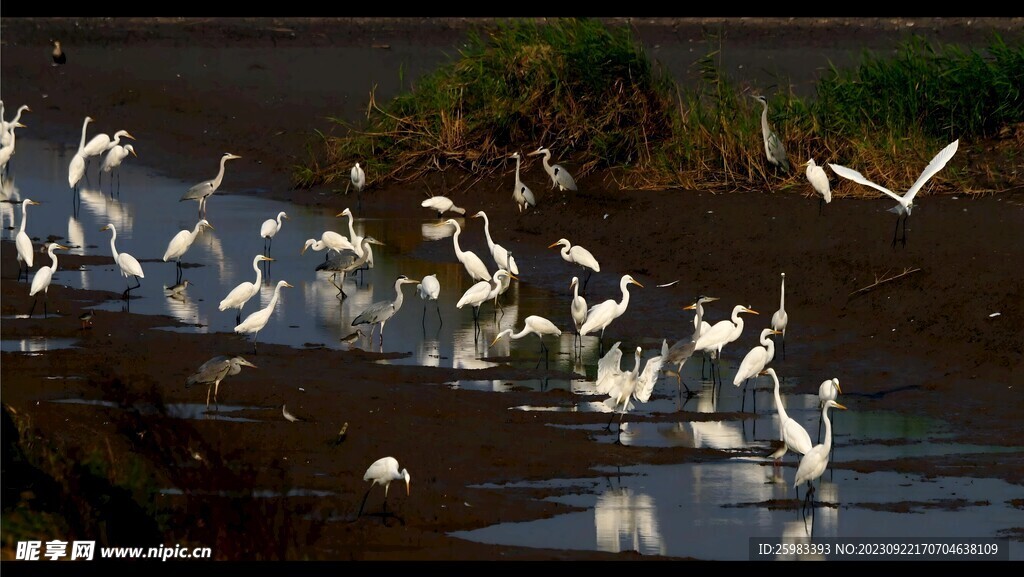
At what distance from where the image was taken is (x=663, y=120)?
19.5 meters

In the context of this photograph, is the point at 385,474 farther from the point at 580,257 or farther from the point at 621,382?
the point at 580,257

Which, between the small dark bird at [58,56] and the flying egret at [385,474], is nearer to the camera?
the flying egret at [385,474]

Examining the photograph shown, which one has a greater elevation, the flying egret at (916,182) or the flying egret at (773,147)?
the flying egret at (773,147)

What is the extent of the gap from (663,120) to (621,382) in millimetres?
10115

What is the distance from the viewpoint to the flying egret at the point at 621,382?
9.80 m

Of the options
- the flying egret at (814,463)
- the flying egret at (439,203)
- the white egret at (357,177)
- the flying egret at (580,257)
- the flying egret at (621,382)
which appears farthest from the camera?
the white egret at (357,177)

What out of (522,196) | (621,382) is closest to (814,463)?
(621,382)

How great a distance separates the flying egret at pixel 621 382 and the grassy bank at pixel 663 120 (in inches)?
266

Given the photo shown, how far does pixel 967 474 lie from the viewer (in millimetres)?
9117

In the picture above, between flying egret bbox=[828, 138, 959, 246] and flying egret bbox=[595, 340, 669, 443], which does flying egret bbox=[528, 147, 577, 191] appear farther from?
flying egret bbox=[595, 340, 669, 443]

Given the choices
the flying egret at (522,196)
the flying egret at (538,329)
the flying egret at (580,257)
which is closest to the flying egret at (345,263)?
the flying egret at (580,257)

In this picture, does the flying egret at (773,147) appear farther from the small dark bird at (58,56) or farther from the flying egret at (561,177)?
the small dark bird at (58,56)

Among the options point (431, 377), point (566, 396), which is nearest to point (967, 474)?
point (566, 396)

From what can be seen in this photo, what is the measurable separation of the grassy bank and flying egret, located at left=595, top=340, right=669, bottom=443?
6.75m
